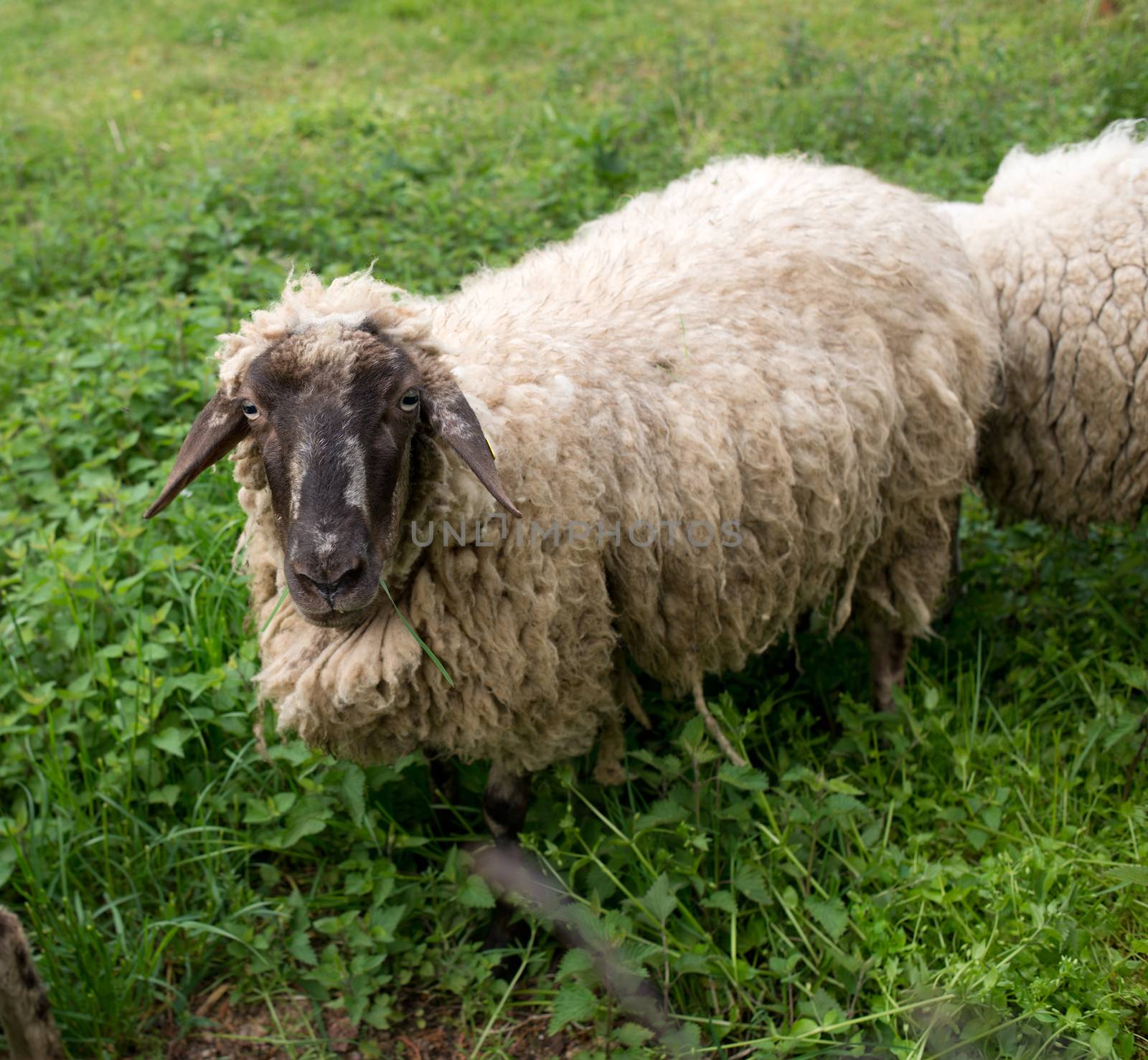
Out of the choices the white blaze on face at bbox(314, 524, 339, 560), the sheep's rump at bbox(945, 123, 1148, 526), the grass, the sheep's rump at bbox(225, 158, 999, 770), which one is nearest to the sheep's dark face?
the white blaze on face at bbox(314, 524, 339, 560)

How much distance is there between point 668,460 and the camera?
254cm

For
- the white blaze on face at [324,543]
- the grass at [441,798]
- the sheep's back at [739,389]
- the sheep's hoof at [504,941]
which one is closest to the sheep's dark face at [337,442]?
the white blaze on face at [324,543]

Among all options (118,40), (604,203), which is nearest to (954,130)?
(604,203)

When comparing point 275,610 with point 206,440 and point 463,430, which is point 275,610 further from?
point 463,430

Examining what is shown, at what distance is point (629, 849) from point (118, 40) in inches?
296

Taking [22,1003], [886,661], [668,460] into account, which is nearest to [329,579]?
[668,460]

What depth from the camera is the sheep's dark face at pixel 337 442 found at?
1.97 metres

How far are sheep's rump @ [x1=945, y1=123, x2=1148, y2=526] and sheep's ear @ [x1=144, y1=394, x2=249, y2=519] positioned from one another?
228cm

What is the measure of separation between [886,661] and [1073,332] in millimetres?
1130

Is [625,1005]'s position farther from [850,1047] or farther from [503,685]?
[503,685]

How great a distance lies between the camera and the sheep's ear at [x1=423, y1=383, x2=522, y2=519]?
6.70 feet

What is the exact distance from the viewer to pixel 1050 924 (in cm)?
235

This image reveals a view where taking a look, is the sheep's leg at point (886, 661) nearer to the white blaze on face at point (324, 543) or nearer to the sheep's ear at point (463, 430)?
the sheep's ear at point (463, 430)
